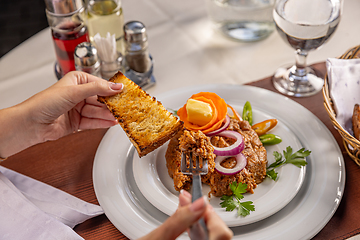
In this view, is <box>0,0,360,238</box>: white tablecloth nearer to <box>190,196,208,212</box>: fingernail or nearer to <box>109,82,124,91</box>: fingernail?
<box>109,82,124,91</box>: fingernail

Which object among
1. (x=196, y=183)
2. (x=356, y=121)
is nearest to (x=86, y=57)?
(x=196, y=183)

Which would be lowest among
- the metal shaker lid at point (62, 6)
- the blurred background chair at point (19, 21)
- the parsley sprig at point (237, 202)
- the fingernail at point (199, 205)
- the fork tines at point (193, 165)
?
the blurred background chair at point (19, 21)

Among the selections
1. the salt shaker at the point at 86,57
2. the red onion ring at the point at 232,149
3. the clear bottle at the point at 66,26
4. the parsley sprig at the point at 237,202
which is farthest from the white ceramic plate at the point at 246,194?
the clear bottle at the point at 66,26

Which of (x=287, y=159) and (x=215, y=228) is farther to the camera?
(x=287, y=159)

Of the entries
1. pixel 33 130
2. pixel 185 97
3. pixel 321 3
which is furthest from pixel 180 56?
pixel 33 130

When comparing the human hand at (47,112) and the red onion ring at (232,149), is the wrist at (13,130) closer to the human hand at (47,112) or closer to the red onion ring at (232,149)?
the human hand at (47,112)

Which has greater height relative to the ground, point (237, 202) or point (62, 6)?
point (62, 6)

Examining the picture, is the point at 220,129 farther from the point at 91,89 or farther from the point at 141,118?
the point at 91,89

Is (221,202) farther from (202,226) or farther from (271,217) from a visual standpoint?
(202,226)
